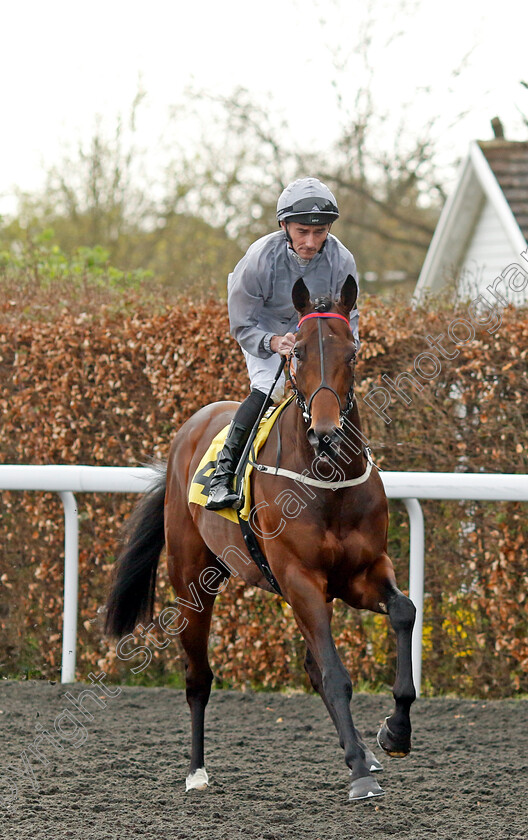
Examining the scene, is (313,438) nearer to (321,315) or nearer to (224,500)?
(321,315)

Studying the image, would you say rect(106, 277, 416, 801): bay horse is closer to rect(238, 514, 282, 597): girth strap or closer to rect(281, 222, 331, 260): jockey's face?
rect(238, 514, 282, 597): girth strap

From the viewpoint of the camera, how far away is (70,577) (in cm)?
570

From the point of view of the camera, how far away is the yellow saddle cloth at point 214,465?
383cm

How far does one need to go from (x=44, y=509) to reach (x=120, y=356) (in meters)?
1.12

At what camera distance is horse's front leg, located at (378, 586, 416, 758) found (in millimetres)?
3268

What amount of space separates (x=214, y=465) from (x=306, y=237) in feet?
3.56

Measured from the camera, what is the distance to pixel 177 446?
4.80 m

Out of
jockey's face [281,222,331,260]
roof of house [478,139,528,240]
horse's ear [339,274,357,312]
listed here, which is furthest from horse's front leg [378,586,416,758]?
roof of house [478,139,528,240]

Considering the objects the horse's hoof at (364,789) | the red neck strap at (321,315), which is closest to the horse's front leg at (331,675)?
the horse's hoof at (364,789)

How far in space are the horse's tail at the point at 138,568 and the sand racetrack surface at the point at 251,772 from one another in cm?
57

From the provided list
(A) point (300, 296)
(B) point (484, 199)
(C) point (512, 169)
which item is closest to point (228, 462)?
(A) point (300, 296)

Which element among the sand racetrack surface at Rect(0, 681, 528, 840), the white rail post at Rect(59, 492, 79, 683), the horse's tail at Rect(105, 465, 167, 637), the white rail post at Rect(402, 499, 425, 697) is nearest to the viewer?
the sand racetrack surface at Rect(0, 681, 528, 840)

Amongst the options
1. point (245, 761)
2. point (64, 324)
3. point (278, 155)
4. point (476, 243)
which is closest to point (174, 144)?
point (278, 155)

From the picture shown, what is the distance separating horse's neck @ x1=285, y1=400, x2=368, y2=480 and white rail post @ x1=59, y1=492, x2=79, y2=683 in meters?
2.53
